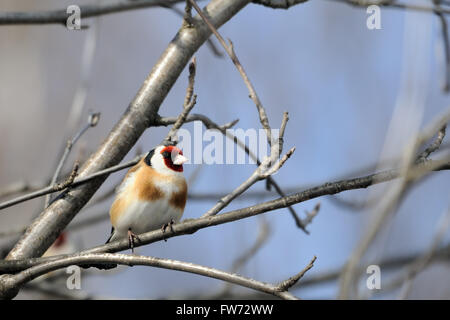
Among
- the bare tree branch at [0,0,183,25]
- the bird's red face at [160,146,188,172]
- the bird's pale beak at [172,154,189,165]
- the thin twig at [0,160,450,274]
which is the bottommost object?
the thin twig at [0,160,450,274]

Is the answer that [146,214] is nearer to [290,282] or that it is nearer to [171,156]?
[171,156]

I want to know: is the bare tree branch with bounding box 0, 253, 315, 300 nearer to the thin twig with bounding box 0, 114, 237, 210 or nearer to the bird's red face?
the thin twig with bounding box 0, 114, 237, 210

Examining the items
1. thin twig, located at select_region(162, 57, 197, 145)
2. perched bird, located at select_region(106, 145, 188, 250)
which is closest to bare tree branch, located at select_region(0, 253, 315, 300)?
thin twig, located at select_region(162, 57, 197, 145)

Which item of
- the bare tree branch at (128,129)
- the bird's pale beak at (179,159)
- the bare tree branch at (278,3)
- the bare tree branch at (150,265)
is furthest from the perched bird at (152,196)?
the bare tree branch at (150,265)

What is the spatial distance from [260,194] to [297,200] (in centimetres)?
158

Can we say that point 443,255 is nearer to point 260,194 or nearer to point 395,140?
point 260,194

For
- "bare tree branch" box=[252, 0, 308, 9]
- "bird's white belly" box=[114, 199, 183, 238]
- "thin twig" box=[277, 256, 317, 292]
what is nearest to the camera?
"thin twig" box=[277, 256, 317, 292]

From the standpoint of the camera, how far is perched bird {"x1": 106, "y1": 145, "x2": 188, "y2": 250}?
3.10 m

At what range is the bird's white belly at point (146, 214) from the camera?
3100 millimetres

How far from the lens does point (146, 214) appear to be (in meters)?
3.10

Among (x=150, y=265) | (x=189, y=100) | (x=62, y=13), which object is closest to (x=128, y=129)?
(x=189, y=100)

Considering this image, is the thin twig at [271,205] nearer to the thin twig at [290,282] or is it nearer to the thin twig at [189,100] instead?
the thin twig at [290,282]

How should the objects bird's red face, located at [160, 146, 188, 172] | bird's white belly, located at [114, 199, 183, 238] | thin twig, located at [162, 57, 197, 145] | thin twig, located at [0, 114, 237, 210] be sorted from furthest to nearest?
1. bird's red face, located at [160, 146, 188, 172]
2. bird's white belly, located at [114, 199, 183, 238]
3. thin twig, located at [162, 57, 197, 145]
4. thin twig, located at [0, 114, 237, 210]

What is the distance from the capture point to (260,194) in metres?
3.59
